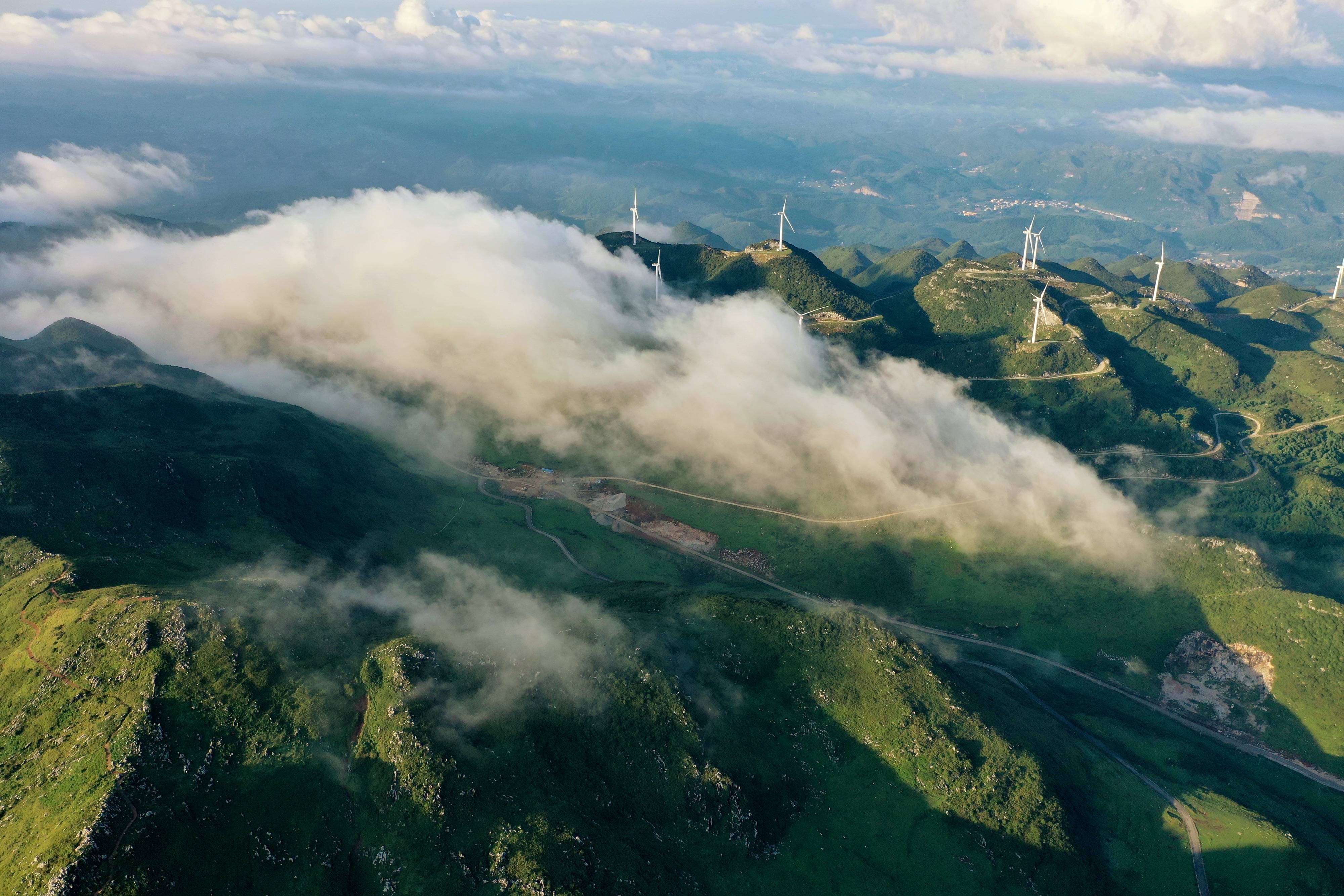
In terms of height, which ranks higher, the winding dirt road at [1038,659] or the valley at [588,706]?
the valley at [588,706]

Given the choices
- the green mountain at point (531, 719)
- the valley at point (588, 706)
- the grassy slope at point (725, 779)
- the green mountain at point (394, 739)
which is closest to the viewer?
the green mountain at point (394, 739)

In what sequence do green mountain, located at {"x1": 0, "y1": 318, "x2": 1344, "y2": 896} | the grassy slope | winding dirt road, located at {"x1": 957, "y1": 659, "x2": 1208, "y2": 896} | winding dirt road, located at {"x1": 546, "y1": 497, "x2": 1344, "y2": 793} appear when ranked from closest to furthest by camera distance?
1. green mountain, located at {"x1": 0, "y1": 318, "x2": 1344, "y2": 896}
2. the grassy slope
3. winding dirt road, located at {"x1": 957, "y1": 659, "x2": 1208, "y2": 896}
4. winding dirt road, located at {"x1": 546, "y1": 497, "x2": 1344, "y2": 793}

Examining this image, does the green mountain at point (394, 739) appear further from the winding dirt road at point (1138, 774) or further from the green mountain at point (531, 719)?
the winding dirt road at point (1138, 774)

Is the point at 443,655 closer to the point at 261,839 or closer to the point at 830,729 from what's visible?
the point at 261,839

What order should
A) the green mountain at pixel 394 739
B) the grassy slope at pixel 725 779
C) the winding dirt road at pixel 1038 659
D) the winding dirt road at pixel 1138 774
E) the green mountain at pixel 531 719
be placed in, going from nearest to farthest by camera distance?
the green mountain at pixel 394 739 → the green mountain at pixel 531 719 → the grassy slope at pixel 725 779 → the winding dirt road at pixel 1138 774 → the winding dirt road at pixel 1038 659

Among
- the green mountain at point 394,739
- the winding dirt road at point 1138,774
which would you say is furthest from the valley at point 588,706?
the winding dirt road at point 1138,774

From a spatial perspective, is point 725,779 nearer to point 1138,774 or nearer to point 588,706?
point 588,706

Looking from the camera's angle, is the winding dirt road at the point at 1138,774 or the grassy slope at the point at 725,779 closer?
the grassy slope at the point at 725,779

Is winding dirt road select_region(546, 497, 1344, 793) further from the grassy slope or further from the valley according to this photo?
the grassy slope

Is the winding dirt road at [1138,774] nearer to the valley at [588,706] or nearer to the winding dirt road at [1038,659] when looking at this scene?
the valley at [588,706]

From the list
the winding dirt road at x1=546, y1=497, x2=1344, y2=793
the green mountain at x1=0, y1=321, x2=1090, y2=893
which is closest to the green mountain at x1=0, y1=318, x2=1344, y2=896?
the green mountain at x1=0, y1=321, x2=1090, y2=893

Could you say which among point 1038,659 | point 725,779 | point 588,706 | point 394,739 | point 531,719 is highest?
point 394,739

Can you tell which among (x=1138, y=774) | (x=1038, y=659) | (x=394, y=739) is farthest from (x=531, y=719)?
(x=1038, y=659)
